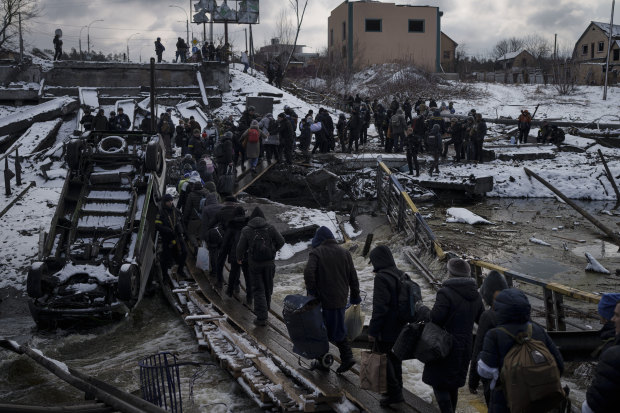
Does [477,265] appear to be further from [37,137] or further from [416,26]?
[416,26]

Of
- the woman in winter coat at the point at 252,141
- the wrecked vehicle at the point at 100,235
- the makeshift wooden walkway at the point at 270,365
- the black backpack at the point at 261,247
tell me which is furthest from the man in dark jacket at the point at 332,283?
the woman in winter coat at the point at 252,141

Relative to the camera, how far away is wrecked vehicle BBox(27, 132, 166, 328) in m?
8.69

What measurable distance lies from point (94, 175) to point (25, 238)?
448 centimetres

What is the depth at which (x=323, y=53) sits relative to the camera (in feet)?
202

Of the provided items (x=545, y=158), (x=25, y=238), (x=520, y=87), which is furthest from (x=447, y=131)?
(x=520, y=87)

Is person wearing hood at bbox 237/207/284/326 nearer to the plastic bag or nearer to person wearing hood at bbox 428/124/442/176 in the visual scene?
the plastic bag

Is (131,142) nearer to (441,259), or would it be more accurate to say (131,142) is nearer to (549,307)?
(441,259)

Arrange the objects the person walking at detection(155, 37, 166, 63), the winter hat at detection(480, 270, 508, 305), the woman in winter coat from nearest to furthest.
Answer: the winter hat at detection(480, 270, 508, 305) < the woman in winter coat < the person walking at detection(155, 37, 166, 63)

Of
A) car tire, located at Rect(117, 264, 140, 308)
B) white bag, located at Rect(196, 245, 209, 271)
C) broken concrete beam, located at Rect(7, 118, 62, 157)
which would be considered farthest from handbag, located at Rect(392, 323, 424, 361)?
broken concrete beam, located at Rect(7, 118, 62, 157)

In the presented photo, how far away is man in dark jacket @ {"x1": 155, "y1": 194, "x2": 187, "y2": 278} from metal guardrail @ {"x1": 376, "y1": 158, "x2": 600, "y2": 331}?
453 centimetres

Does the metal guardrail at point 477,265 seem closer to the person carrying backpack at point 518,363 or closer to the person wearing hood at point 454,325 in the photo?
the person wearing hood at point 454,325

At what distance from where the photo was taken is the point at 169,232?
33.9ft

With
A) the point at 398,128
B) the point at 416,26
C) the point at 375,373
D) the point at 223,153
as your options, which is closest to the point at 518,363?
the point at 375,373

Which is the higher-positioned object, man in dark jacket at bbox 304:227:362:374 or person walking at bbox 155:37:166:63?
person walking at bbox 155:37:166:63
